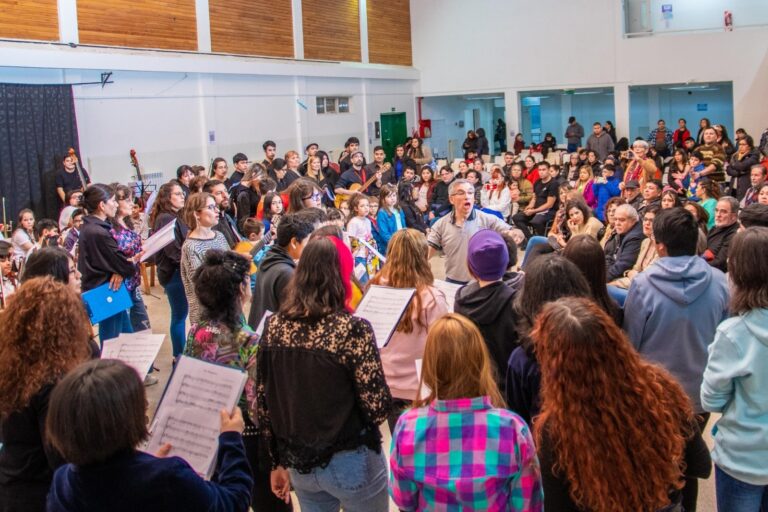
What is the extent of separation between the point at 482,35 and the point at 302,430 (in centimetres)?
1749

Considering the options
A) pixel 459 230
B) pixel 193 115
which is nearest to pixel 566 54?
pixel 193 115

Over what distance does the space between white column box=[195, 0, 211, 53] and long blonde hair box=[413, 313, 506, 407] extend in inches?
496

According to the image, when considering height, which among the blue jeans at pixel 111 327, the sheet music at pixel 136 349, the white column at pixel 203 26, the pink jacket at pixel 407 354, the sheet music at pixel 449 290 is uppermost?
the white column at pixel 203 26

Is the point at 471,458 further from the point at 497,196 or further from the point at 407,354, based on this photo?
the point at 497,196

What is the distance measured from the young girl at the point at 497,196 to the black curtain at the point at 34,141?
626 centimetres

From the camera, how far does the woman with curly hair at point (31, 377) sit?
88.9 inches

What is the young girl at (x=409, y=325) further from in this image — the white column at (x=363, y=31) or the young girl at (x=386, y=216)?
the white column at (x=363, y=31)

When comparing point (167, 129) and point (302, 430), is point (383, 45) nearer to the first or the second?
point (167, 129)

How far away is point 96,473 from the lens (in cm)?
178

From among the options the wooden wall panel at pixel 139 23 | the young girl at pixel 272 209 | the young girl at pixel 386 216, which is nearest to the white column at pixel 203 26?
the wooden wall panel at pixel 139 23

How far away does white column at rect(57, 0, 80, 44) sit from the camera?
1099 centimetres

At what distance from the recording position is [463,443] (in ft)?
6.79

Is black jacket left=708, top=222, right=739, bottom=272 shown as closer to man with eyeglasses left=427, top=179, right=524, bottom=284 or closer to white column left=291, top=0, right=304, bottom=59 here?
man with eyeglasses left=427, top=179, right=524, bottom=284

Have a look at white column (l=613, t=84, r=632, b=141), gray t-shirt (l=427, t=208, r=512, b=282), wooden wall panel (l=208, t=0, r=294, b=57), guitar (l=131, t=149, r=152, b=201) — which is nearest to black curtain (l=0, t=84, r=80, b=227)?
guitar (l=131, t=149, r=152, b=201)
